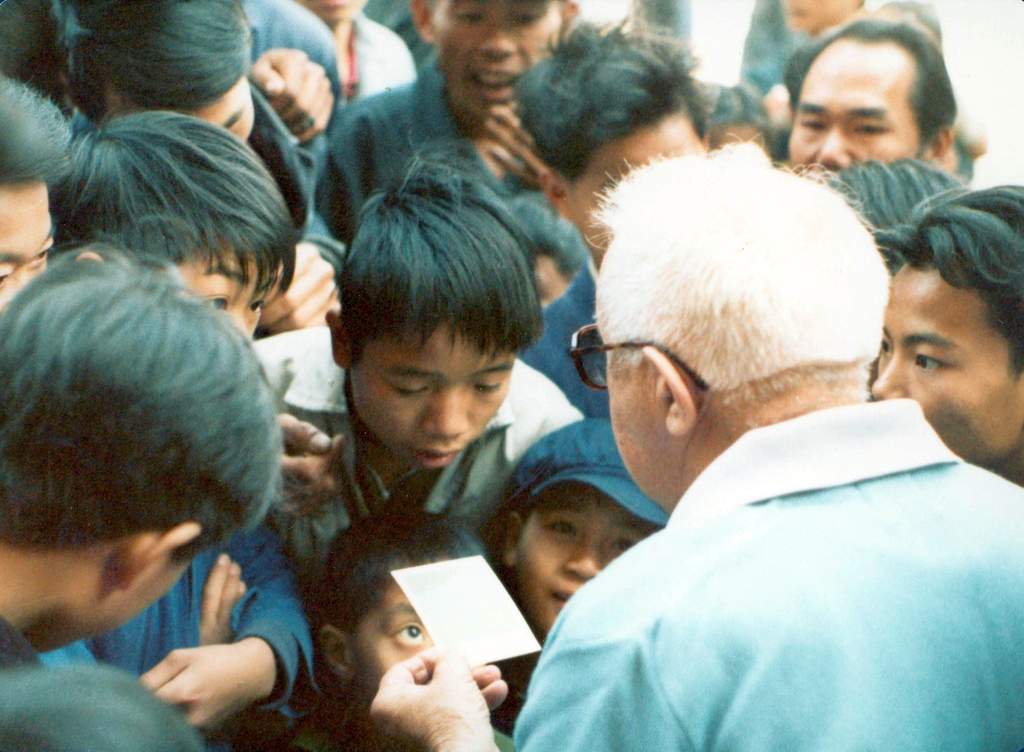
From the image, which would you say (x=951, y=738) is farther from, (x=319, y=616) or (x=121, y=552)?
(x=319, y=616)

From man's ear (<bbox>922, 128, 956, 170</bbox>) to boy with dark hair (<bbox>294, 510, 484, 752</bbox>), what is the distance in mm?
1421

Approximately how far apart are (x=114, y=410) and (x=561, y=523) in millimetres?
1078

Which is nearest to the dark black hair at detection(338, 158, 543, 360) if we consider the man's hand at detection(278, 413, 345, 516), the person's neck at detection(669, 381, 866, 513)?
the man's hand at detection(278, 413, 345, 516)

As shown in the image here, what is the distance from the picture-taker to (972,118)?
2.56 m

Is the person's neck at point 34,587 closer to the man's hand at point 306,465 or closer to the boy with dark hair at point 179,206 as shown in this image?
the boy with dark hair at point 179,206

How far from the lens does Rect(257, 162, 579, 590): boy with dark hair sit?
6.00 ft

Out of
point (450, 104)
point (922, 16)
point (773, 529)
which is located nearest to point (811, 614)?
point (773, 529)

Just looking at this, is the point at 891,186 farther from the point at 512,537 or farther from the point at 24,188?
the point at 24,188

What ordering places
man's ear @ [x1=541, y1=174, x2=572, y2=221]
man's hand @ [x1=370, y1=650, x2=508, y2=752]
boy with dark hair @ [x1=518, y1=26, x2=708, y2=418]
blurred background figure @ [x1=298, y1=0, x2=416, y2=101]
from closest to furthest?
man's hand @ [x1=370, y1=650, x2=508, y2=752], blurred background figure @ [x1=298, y1=0, x2=416, y2=101], boy with dark hair @ [x1=518, y1=26, x2=708, y2=418], man's ear @ [x1=541, y1=174, x2=572, y2=221]

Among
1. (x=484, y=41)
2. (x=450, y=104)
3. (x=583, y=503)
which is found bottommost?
(x=583, y=503)

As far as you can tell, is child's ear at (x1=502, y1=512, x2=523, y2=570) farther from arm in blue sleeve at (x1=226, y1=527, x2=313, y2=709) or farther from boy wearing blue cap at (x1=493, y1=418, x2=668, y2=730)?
arm in blue sleeve at (x1=226, y1=527, x2=313, y2=709)

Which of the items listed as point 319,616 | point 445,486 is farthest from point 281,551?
point 445,486

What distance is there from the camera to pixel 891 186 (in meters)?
2.24

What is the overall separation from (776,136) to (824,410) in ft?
5.32
